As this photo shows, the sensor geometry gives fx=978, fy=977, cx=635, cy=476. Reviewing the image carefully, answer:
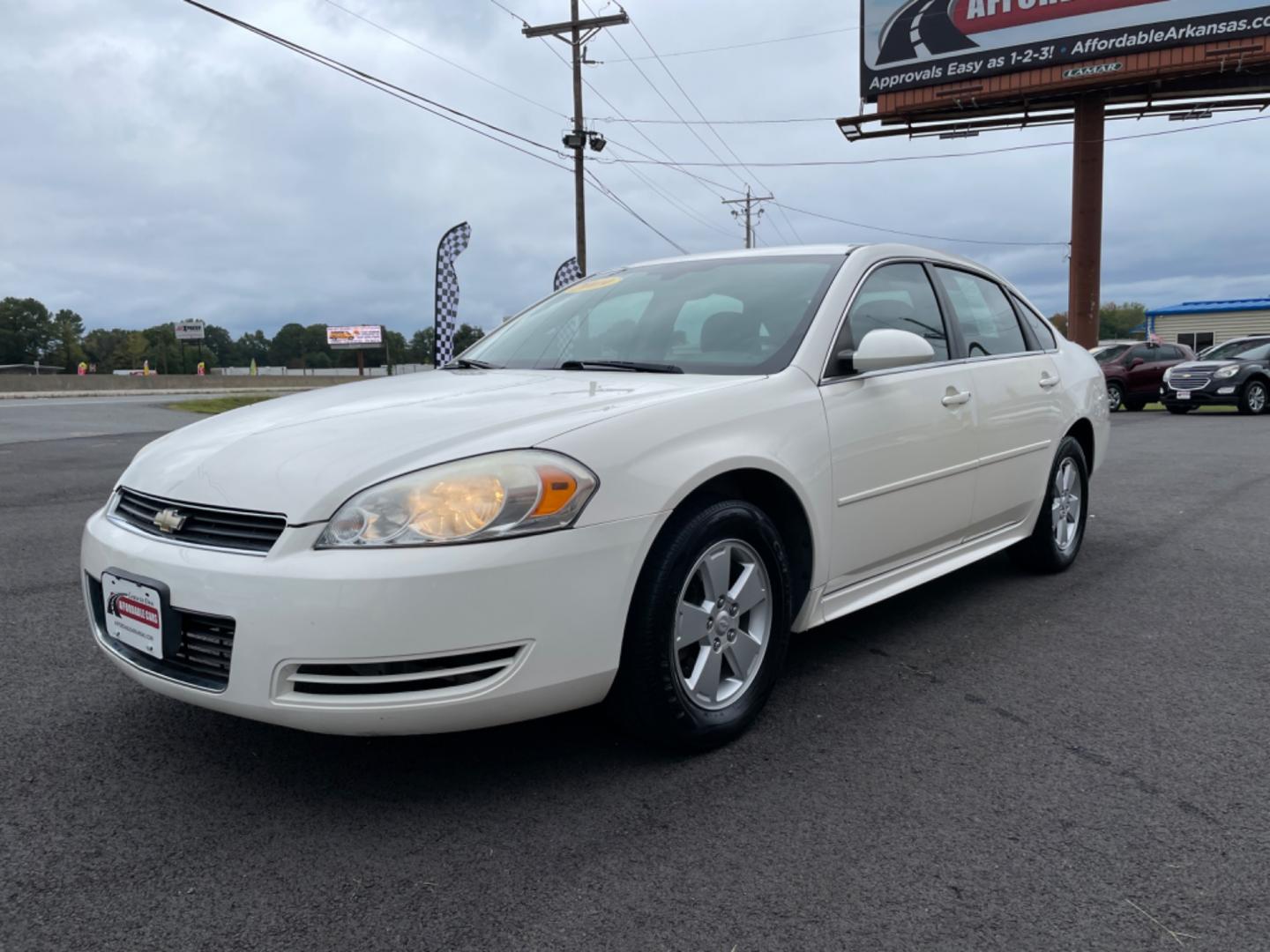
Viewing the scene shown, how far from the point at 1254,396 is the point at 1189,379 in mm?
1142

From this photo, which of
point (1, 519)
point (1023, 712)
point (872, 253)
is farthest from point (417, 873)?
point (1, 519)

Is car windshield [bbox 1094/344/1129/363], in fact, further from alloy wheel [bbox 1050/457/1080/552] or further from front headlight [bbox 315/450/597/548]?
front headlight [bbox 315/450/597/548]

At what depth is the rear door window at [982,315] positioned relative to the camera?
13.5 ft

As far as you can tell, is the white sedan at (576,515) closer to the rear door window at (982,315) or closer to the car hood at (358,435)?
the car hood at (358,435)

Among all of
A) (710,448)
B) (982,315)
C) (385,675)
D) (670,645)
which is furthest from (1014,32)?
Result: (385,675)

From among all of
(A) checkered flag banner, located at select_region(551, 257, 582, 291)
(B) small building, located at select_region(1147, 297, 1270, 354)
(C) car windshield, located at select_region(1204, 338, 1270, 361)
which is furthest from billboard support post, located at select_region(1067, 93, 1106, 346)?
(B) small building, located at select_region(1147, 297, 1270, 354)

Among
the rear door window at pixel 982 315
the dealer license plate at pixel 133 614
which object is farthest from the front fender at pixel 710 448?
the rear door window at pixel 982 315

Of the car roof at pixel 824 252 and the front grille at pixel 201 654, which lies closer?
the front grille at pixel 201 654

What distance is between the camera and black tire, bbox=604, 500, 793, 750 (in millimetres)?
2477

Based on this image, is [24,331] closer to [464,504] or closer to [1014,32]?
[1014,32]

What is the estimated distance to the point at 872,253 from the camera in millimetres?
3674

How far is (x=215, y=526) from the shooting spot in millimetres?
2395

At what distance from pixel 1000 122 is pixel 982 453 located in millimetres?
27403

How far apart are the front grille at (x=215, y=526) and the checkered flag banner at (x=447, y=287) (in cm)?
1533
